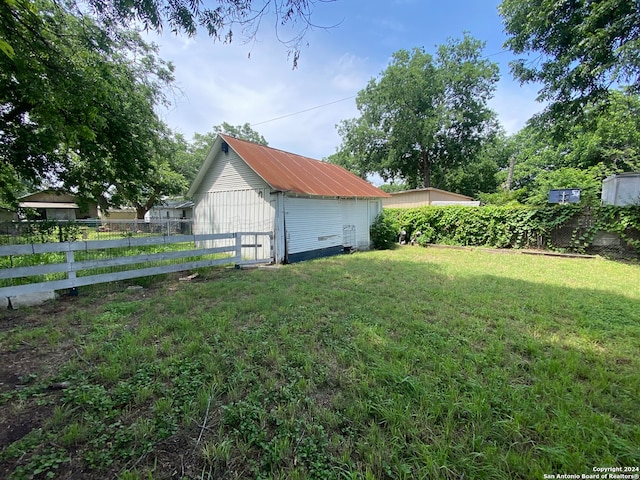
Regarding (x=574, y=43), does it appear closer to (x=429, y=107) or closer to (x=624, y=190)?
(x=624, y=190)

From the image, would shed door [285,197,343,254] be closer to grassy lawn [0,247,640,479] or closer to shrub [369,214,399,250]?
shrub [369,214,399,250]

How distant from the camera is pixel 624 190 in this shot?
923 cm

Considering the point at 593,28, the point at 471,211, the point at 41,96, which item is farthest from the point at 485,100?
the point at 41,96

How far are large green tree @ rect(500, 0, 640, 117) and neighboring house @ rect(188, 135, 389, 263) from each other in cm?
746

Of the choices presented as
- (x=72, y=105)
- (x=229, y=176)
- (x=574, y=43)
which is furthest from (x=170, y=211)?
(x=574, y=43)

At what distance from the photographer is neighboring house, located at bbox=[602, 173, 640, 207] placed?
8.95 meters

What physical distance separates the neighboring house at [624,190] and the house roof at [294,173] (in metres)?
8.49

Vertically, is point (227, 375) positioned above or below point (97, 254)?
below

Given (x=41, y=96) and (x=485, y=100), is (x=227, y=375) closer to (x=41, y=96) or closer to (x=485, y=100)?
(x=41, y=96)

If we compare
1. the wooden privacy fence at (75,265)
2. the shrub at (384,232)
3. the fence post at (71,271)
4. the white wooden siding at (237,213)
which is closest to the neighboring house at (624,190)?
the shrub at (384,232)

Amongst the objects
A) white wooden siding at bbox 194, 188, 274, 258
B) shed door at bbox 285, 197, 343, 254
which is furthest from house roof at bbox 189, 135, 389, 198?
white wooden siding at bbox 194, 188, 274, 258

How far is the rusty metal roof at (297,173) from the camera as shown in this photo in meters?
9.27

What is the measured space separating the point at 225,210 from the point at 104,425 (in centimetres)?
895

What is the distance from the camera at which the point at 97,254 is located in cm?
762
